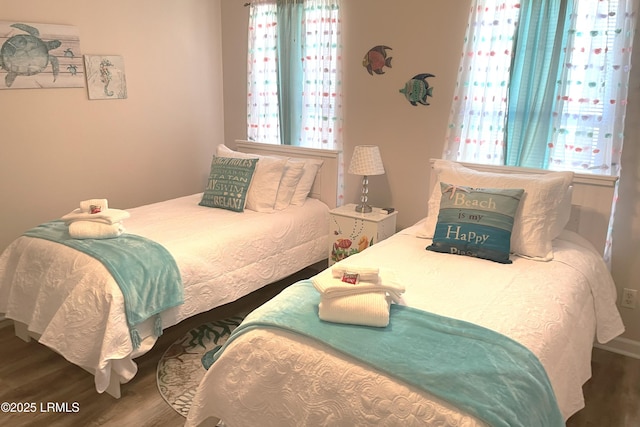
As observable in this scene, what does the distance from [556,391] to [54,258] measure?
2361 mm

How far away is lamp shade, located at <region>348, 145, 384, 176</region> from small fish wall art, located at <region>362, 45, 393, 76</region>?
608 mm

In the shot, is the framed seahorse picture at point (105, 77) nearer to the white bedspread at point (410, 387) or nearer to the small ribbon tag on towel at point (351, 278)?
the white bedspread at point (410, 387)

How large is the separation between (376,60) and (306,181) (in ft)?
3.33

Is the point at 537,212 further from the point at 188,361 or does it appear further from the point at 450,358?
the point at 188,361

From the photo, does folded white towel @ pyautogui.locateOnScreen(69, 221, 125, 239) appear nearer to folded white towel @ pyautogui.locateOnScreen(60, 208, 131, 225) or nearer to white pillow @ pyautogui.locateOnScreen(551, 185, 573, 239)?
folded white towel @ pyautogui.locateOnScreen(60, 208, 131, 225)

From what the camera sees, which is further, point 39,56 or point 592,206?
point 39,56

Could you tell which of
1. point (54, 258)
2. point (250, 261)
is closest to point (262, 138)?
point (250, 261)

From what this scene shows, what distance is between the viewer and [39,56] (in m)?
3.08

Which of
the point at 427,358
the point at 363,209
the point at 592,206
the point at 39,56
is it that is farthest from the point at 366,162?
the point at 39,56

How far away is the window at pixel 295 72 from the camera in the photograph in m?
3.61

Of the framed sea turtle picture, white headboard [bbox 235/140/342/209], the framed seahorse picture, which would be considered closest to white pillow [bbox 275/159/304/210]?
white headboard [bbox 235/140/342/209]

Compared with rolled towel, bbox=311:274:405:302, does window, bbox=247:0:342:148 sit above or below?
above

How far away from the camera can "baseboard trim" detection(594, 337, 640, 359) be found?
9.32 ft

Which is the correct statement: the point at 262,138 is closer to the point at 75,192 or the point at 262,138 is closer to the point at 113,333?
the point at 75,192
